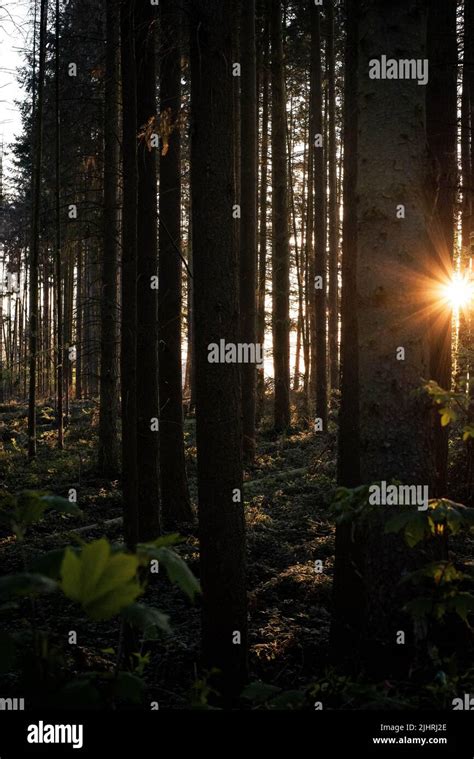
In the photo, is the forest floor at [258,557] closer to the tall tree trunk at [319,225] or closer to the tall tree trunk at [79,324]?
the tall tree trunk at [319,225]

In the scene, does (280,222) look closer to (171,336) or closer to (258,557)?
(171,336)

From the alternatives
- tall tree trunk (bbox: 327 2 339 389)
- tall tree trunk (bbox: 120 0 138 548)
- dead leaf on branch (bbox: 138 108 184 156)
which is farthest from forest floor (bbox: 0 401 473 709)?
tall tree trunk (bbox: 327 2 339 389)

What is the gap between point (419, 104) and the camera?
4262mm

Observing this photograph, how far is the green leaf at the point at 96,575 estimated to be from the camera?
150 cm

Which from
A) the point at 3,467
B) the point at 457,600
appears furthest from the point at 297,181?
the point at 457,600

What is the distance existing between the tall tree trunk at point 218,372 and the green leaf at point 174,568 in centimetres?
270

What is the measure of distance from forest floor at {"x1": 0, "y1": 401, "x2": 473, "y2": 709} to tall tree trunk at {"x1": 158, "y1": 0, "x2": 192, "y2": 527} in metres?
0.82

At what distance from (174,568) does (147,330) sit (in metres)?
Result: 5.61

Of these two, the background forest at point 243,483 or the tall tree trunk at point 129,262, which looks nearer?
the background forest at point 243,483

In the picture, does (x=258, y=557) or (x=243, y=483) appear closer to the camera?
(x=243, y=483)

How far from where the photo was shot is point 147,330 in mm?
7160

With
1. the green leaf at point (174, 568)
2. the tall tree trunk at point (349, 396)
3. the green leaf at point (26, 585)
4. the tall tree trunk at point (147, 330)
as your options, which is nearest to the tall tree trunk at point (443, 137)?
the tall tree trunk at point (349, 396)

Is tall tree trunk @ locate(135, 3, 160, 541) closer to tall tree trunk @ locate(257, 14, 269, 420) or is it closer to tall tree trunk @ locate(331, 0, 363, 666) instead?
tall tree trunk @ locate(331, 0, 363, 666)

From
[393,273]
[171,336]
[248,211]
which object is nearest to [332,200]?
[248,211]
